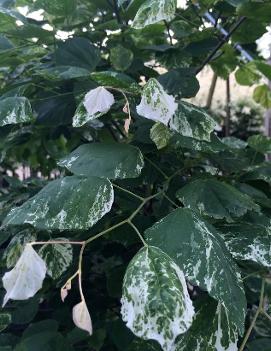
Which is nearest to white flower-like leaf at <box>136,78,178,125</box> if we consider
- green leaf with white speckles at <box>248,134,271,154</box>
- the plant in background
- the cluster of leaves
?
the cluster of leaves

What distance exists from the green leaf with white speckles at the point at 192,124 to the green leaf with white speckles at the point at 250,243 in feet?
0.42

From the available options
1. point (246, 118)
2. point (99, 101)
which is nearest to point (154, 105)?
point (99, 101)

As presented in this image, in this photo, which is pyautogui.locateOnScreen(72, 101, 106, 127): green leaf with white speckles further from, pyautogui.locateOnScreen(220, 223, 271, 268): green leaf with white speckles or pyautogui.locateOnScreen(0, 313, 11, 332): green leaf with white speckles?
pyautogui.locateOnScreen(0, 313, 11, 332): green leaf with white speckles

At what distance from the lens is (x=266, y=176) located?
709 mm

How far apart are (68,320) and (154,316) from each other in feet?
1.62

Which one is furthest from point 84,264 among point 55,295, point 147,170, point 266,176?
point 266,176

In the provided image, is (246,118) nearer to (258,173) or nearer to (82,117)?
(258,173)

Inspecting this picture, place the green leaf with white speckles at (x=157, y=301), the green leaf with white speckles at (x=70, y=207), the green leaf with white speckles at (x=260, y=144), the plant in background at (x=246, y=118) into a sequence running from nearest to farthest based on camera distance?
1. the green leaf with white speckles at (x=157, y=301)
2. the green leaf with white speckles at (x=70, y=207)
3. the green leaf with white speckles at (x=260, y=144)
4. the plant in background at (x=246, y=118)

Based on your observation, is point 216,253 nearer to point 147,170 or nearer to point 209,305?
point 209,305

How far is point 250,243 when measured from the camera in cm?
50

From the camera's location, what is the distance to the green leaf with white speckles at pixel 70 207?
0.46m

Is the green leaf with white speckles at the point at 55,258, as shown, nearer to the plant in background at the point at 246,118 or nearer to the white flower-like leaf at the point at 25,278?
the white flower-like leaf at the point at 25,278

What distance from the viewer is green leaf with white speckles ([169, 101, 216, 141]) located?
560 millimetres

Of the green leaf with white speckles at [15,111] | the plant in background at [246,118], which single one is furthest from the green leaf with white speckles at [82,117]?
the plant in background at [246,118]
